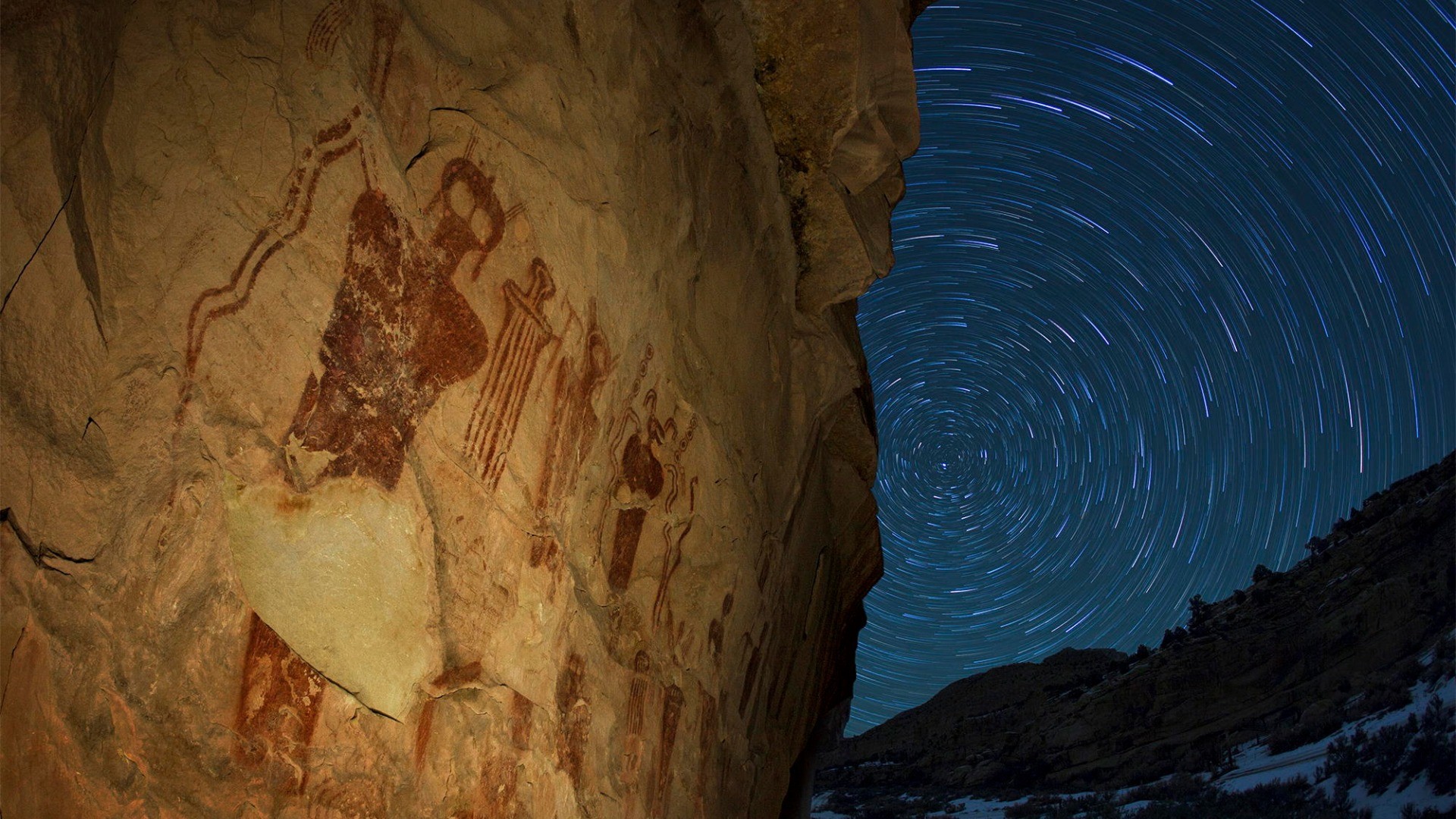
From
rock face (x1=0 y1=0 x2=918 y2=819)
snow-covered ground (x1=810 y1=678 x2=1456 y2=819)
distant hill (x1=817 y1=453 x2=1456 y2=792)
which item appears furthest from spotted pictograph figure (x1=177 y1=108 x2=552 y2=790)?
distant hill (x1=817 y1=453 x2=1456 y2=792)

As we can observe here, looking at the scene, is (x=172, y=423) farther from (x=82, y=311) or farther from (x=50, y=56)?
(x=50, y=56)

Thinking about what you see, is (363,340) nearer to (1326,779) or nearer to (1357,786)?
(1357,786)

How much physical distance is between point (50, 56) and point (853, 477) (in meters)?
8.13

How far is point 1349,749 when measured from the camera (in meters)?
16.5

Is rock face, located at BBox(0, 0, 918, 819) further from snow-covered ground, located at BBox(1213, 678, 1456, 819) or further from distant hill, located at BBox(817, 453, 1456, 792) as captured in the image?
distant hill, located at BBox(817, 453, 1456, 792)

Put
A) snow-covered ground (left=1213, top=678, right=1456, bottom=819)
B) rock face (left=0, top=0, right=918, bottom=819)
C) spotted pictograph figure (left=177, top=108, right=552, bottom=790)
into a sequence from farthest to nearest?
snow-covered ground (left=1213, top=678, right=1456, bottom=819), spotted pictograph figure (left=177, top=108, right=552, bottom=790), rock face (left=0, top=0, right=918, bottom=819)

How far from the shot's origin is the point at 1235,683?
75.4 ft

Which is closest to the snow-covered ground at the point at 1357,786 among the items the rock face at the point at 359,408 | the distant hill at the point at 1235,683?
the distant hill at the point at 1235,683

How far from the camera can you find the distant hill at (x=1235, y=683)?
19.7m

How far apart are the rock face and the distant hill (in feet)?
64.1

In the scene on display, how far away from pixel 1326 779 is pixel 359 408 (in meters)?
19.2

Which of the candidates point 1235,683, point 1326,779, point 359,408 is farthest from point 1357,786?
point 359,408

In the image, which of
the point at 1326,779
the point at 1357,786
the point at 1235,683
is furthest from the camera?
the point at 1235,683

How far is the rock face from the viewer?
2.22 meters
